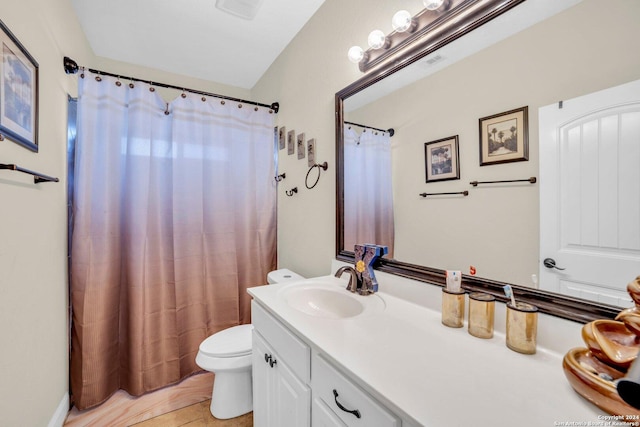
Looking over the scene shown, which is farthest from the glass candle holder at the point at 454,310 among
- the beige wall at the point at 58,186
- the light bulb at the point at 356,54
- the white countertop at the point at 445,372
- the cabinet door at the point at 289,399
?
the light bulb at the point at 356,54

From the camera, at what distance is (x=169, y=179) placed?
1.84m

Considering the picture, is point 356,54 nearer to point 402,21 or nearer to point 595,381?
point 402,21

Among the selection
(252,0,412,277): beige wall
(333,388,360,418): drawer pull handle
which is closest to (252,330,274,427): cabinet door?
(333,388,360,418): drawer pull handle

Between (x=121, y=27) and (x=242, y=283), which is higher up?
(x=121, y=27)

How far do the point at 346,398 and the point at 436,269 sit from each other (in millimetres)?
575

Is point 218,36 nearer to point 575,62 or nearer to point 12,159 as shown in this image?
point 12,159

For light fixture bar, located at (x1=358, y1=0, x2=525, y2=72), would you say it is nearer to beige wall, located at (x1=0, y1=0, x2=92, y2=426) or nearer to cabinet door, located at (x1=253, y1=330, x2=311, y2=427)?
cabinet door, located at (x1=253, y1=330, x2=311, y2=427)

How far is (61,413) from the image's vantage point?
4.78 ft

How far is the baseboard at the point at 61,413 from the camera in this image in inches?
54.0

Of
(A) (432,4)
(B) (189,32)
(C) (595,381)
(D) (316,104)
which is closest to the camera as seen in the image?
(C) (595,381)

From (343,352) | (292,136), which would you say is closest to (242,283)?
(292,136)

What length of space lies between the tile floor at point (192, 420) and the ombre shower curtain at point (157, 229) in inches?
11.0

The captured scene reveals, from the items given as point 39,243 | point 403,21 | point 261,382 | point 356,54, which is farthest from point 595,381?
point 39,243

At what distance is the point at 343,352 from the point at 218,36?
2.18m
